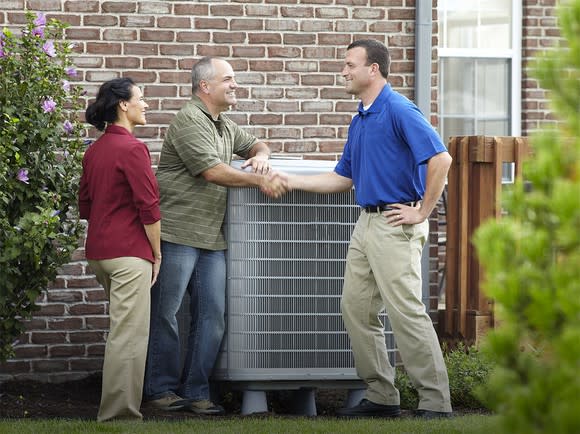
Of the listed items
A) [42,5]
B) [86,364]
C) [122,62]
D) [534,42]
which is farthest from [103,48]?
[534,42]

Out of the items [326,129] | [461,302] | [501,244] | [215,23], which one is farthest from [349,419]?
[501,244]

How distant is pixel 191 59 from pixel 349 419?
2.54 meters

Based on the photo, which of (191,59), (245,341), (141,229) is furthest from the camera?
(191,59)

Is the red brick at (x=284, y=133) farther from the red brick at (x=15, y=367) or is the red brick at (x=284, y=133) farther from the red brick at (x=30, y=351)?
the red brick at (x=15, y=367)

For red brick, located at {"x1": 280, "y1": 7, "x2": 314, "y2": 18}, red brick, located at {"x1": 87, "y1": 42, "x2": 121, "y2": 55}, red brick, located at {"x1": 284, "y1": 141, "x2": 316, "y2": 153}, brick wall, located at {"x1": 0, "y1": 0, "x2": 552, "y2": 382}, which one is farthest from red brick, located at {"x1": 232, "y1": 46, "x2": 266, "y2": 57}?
red brick, located at {"x1": 87, "y1": 42, "x2": 121, "y2": 55}

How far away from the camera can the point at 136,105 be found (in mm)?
5648

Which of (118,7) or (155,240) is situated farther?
(118,7)

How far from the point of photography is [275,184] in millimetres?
5867

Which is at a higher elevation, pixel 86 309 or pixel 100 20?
pixel 100 20

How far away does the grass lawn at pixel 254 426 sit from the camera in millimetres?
5223

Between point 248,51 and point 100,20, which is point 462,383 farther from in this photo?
point 100,20

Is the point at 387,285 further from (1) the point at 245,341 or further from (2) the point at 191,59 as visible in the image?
(2) the point at 191,59

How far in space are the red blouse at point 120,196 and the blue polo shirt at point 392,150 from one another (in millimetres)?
1073

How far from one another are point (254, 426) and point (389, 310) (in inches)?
34.9
